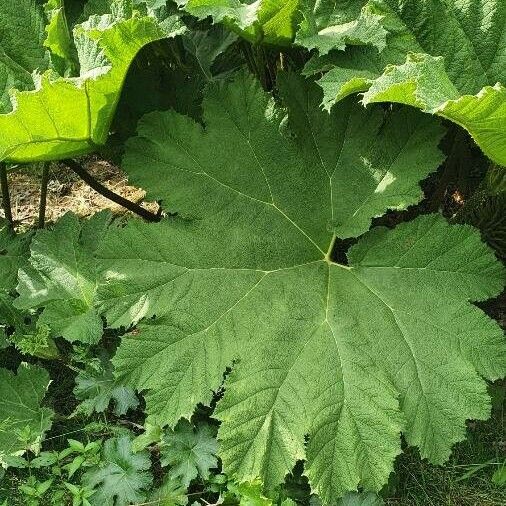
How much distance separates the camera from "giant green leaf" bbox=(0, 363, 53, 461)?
2348mm

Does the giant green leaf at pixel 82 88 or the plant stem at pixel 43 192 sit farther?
the plant stem at pixel 43 192

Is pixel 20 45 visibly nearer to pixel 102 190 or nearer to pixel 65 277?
pixel 102 190

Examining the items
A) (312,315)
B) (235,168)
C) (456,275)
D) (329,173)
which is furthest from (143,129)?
(456,275)

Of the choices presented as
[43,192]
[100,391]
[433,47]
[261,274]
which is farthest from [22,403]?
[433,47]

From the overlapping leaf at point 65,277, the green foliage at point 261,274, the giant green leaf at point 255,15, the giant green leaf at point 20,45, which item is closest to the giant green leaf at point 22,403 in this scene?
the green foliage at point 261,274

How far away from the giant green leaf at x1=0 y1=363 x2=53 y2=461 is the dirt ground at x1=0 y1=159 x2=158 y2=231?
0.81 m

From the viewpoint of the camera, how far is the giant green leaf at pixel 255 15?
77.4 inches

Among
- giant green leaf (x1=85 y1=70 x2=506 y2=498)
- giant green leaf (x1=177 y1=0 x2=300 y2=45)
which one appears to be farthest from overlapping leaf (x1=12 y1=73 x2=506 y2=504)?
giant green leaf (x1=177 y1=0 x2=300 y2=45)

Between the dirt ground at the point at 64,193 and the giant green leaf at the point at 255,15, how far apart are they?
1.09m

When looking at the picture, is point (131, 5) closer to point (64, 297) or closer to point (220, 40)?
point (220, 40)

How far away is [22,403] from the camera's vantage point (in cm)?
244

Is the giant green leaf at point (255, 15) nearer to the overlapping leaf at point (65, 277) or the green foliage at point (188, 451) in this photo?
the overlapping leaf at point (65, 277)

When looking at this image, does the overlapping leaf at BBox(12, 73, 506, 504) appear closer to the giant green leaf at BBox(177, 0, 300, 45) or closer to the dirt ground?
the giant green leaf at BBox(177, 0, 300, 45)

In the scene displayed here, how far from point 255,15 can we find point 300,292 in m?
0.74
